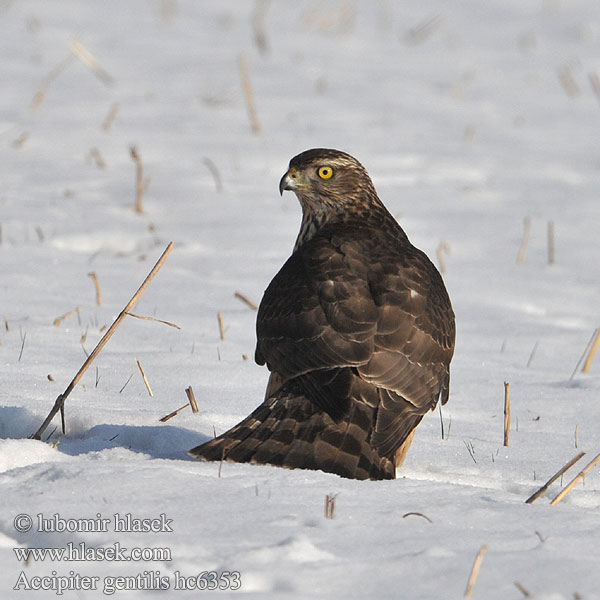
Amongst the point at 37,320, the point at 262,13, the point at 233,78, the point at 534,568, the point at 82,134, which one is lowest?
the point at 534,568

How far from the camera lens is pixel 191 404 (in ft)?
15.8

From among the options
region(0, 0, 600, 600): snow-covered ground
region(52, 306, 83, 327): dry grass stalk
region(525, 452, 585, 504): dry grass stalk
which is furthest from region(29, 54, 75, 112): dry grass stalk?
region(525, 452, 585, 504): dry grass stalk

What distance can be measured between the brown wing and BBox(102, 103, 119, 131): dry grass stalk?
627cm

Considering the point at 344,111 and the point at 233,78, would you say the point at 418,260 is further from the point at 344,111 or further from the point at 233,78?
the point at 233,78

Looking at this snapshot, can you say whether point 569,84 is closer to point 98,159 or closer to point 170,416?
point 98,159

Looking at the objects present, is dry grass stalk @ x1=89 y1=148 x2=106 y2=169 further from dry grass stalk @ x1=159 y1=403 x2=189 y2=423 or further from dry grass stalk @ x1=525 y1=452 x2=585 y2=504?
dry grass stalk @ x1=525 y1=452 x2=585 y2=504

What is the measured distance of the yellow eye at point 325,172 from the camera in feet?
18.4

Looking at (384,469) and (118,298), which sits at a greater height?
(118,298)

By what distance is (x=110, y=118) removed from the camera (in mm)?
10766

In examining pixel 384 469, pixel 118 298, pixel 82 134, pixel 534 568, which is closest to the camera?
pixel 534 568

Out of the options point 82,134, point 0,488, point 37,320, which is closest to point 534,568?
point 0,488

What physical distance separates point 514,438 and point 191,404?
1399 mm

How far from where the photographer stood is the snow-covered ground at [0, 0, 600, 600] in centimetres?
316

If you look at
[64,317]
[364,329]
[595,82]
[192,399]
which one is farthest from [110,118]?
[364,329]
